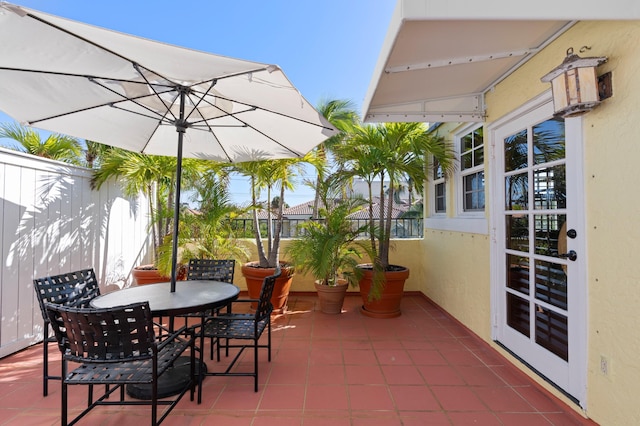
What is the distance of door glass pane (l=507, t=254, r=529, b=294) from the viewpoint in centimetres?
262

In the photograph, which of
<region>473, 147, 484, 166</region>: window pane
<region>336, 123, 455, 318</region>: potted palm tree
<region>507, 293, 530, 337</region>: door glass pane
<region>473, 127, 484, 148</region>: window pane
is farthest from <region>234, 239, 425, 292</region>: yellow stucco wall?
<region>507, 293, 530, 337</region>: door glass pane

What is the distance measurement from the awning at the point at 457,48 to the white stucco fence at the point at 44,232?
338 cm

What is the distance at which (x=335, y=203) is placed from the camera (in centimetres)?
425

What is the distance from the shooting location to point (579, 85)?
179 cm

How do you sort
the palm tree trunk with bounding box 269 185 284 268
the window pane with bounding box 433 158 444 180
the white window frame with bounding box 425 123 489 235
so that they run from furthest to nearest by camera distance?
the window pane with bounding box 433 158 444 180
the palm tree trunk with bounding box 269 185 284 268
the white window frame with bounding box 425 123 489 235

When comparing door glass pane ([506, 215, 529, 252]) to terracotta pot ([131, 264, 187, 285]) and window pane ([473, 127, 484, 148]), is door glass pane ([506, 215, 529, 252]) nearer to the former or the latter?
window pane ([473, 127, 484, 148])

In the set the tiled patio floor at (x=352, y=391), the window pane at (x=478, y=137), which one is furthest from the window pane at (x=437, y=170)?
the tiled patio floor at (x=352, y=391)

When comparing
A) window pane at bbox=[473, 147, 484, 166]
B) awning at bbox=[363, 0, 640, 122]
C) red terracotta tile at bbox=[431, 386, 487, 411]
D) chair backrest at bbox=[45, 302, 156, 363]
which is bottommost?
red terracotta tile at bbox=[431, 386, 487, 411]

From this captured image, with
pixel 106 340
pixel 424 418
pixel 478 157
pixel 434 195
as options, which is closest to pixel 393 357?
pixel 424 418

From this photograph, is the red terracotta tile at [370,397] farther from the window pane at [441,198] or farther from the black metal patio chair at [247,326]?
the window pane at [441,198]

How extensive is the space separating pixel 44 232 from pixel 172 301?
2.16 m

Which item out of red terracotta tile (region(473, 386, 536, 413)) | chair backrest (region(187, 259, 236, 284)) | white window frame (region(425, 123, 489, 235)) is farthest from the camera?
white window frame (region(425, 123, 489, 235))

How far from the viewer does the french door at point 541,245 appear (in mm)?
2043

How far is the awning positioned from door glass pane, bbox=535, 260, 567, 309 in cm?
156
